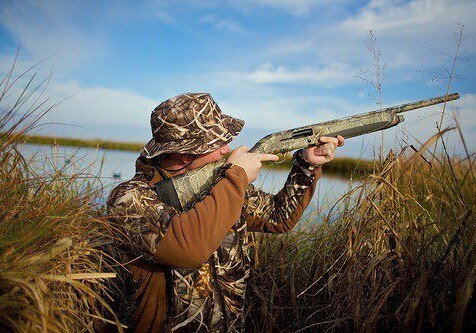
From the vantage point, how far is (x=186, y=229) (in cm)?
235

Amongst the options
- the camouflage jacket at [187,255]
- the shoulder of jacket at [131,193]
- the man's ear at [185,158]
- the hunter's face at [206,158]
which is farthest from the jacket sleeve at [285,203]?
the shoulder of jacket at [131,193]

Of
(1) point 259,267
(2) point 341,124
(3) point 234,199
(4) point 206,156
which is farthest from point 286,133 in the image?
(1) point 259,267

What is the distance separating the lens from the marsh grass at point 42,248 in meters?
1.89

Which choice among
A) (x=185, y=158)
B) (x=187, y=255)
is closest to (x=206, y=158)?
(x=185, y=158)

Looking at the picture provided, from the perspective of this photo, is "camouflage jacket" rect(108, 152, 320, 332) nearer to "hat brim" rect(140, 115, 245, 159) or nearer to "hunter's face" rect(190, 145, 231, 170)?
"hat brim" rect(140, 115, 245, 159)

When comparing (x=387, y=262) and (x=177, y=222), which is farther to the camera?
(x=387, y=262)

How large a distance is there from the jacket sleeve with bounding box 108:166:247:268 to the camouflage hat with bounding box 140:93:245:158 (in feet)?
1.24

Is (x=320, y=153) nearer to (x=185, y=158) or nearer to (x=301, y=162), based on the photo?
(x=301, y=162)

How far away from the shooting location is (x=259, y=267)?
394 centimetres

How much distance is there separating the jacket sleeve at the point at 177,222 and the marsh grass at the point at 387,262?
87 cm

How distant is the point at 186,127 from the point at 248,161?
1.61 ft

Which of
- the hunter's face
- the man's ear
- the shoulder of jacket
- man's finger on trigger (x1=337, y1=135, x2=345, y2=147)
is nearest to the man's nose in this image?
the hunter's face

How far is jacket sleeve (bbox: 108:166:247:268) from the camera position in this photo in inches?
92.5

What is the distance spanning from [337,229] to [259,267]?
857mm
